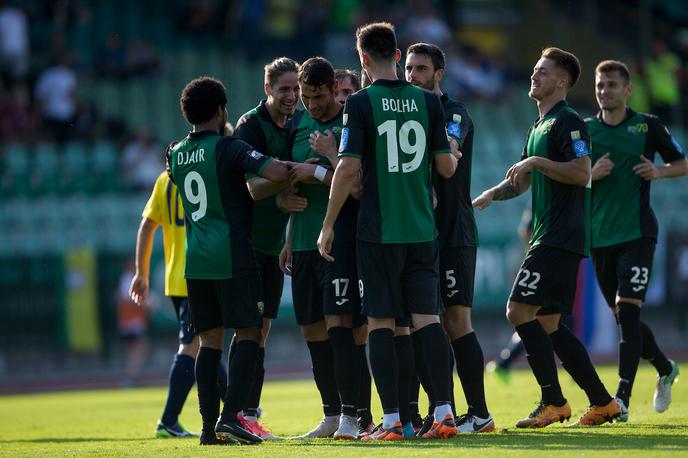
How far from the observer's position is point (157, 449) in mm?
7789

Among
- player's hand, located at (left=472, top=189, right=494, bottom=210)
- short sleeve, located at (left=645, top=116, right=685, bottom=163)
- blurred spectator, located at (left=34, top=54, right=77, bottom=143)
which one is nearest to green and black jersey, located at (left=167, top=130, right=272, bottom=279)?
player's hand, located at (left=472, top=189, right=494, bottom=210)

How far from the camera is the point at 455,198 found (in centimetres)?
798

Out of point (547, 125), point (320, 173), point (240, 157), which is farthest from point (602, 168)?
point (240, 157)

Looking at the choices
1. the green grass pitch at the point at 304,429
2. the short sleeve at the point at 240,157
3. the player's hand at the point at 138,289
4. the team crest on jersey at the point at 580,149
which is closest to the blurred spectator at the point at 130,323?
the green grass pitch at the point at 304,429

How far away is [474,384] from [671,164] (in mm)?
3001

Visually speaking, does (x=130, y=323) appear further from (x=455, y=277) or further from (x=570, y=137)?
(x=570, y=137)

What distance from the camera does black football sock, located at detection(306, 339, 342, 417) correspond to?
820cm

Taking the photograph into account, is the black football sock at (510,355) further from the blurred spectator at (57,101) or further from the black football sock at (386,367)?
the blurred spectator at (57,101)

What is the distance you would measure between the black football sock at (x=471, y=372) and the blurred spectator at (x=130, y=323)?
490 inches

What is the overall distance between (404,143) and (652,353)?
11.7 feet

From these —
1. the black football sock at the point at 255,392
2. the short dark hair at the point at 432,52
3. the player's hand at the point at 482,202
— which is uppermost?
the short dark hair at the point at 432,52

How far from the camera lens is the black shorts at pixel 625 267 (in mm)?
9180

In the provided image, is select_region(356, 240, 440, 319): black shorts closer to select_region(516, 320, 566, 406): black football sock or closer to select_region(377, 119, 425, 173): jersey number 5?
select_region(377, 119, 425, 173): jersey number 5

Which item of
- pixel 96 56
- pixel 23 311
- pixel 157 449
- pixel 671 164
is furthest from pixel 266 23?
pixel 157 449
